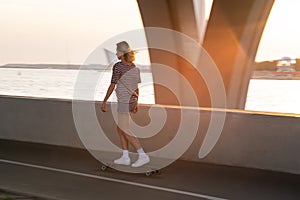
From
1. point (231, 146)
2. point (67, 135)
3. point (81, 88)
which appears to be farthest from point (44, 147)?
point (231, 146)

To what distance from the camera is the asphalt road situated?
6.89m

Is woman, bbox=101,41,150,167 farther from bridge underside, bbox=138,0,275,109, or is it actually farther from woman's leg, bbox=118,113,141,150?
bridge underside, bbox=138,0,275,109

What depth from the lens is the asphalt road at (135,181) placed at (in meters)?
6.89

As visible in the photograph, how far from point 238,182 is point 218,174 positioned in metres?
0.61

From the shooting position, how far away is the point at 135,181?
7641 mm

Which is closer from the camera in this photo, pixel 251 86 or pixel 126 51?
pixel 126 51

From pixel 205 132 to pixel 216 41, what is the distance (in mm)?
5577

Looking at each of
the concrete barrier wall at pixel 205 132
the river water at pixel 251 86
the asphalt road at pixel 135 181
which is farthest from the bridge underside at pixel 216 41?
the river water at pixel 251 86

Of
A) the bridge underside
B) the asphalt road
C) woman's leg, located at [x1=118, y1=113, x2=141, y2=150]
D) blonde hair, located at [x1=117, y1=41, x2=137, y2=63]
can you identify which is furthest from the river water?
blonde hair, located at [x1=117, y1=41, x2=137, y2=63]

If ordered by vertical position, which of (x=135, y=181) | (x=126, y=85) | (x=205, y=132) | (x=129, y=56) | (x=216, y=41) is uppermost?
(x=216, y=41)

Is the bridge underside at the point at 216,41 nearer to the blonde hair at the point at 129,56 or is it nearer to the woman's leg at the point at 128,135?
the blonde hair at the point at 129,56

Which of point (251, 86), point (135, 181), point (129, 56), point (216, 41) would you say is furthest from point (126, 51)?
point (251, 86)

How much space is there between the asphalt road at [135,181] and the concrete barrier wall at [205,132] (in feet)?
0.79

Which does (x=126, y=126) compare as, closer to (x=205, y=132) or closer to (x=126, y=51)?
(x=126, y=51)
